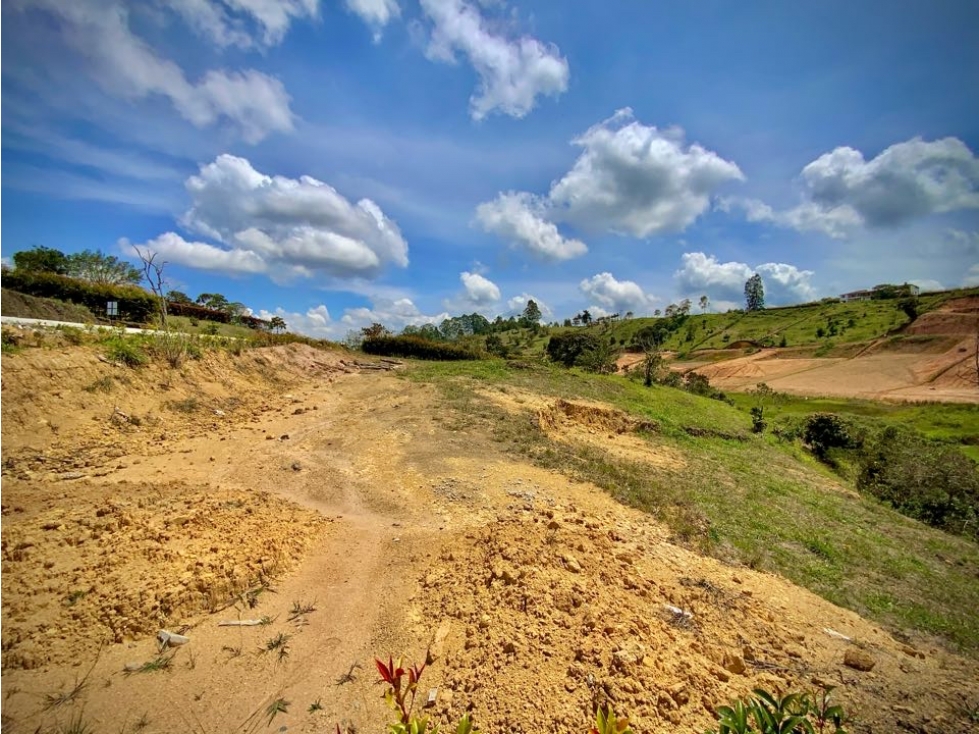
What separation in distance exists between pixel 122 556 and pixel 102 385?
714cm

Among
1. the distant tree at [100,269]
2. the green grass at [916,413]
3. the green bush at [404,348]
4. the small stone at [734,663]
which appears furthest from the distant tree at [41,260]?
the green grass at [916,413]

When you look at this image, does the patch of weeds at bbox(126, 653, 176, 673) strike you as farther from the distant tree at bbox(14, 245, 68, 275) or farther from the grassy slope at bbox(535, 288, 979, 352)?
the grassy slope at bbox(535, 288, 979, 352)

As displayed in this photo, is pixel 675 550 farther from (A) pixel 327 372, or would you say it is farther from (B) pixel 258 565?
(A) pixel 327 372

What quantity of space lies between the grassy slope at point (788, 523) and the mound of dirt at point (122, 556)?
5.99 m

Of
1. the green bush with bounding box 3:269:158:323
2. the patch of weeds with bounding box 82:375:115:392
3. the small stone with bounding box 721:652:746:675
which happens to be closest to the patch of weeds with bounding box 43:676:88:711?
the small stone with bounding box 721:652:746:675

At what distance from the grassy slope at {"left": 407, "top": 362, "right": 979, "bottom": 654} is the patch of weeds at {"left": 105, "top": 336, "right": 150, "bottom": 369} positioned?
8.72 metres

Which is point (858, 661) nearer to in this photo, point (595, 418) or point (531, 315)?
point (595, 418)

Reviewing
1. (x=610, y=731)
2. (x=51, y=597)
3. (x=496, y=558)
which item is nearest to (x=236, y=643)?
(x=51, y=597)

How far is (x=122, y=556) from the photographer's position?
15.7ft

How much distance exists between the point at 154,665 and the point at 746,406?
143 feet

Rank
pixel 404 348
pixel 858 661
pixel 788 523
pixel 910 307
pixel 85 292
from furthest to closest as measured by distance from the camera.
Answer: pixel 910 307, pixel 404 348, pixel 85 292, pixel 788 523, pixel 858 661

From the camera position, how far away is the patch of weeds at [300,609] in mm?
4383

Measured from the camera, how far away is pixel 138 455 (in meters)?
8.27

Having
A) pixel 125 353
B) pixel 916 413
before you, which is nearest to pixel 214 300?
pixel 125 353
